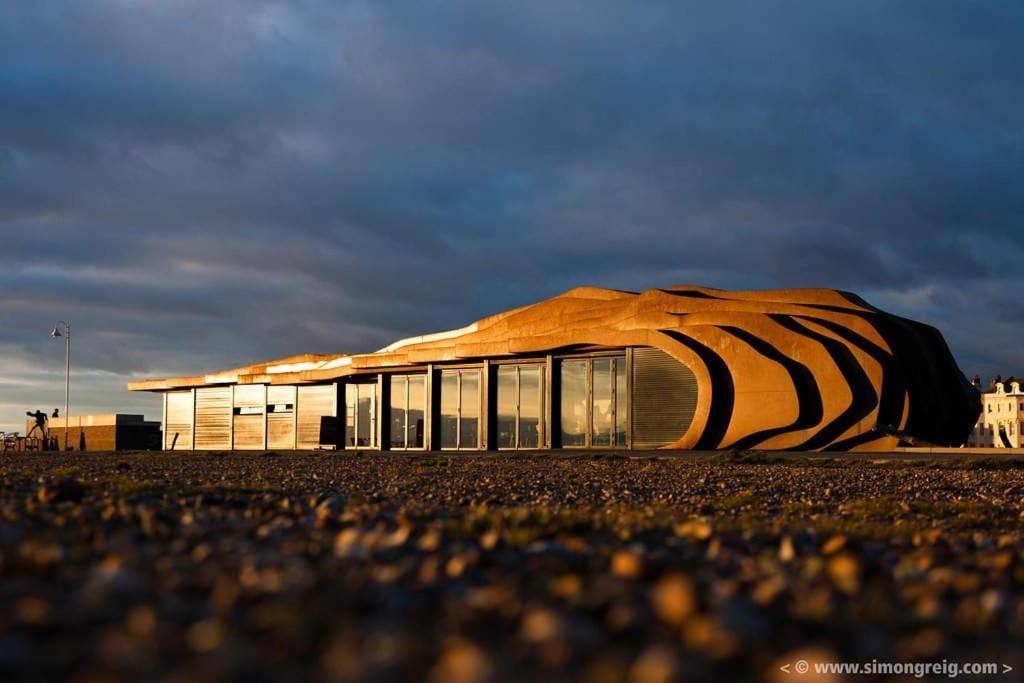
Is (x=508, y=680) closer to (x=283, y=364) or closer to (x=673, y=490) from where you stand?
(x=673, y=490)

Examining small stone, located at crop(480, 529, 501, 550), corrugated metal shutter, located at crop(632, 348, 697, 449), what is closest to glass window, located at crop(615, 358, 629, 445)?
corrugated metal shutter, located at crop(632, 348, 697, 449)

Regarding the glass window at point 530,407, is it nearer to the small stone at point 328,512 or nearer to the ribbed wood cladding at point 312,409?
the ribbed wood cladding at point 312,409

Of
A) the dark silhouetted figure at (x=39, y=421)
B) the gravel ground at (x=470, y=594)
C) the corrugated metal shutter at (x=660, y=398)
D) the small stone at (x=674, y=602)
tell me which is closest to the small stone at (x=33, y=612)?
the gravel ground at (x=470, y=594)

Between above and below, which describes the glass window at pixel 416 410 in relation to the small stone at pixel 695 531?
above

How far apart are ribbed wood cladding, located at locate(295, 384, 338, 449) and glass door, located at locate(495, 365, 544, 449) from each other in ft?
39.5

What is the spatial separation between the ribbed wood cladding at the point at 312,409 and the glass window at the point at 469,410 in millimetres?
9495

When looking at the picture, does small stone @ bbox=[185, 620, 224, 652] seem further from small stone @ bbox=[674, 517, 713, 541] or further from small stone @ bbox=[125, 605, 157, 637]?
small stone @ bbox=[674, 517, 713, 541]

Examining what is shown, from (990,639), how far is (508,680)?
2.27m

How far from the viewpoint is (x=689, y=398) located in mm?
39812

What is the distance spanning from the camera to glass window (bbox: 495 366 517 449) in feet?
154

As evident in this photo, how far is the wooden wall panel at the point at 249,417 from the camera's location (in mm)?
58938

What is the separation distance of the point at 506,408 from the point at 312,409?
1454 centimetres

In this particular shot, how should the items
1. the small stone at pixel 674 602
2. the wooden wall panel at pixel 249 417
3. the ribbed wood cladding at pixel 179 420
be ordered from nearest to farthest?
the small stone at pixel 674 602
the wooden wall panel at pixel 249 417
the ribbed wood cladding at pixel 179 420

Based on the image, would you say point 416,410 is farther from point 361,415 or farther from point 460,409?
point 361,415
